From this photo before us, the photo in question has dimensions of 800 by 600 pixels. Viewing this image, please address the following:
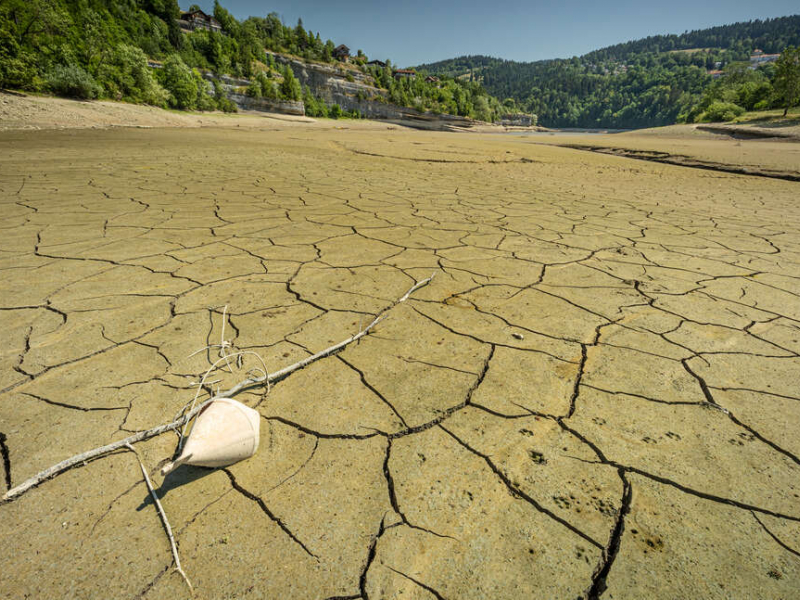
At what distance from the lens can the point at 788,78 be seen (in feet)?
74.2

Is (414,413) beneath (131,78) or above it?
beneath

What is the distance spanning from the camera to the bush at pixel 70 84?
1572 cm

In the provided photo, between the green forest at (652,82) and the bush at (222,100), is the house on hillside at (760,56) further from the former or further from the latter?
the bush at (222,100)

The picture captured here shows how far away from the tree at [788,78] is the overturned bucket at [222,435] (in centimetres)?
3299

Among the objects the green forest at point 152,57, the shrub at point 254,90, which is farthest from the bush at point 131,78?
the shrub at point 254,90

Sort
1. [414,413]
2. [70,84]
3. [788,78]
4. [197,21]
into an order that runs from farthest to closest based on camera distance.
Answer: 1. [197,21]
2. [788,78]
3. [70,84]
4. [414,413]

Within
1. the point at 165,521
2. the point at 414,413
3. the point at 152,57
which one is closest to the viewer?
the point at 165,521

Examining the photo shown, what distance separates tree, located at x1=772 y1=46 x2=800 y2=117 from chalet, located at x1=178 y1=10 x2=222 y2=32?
6310 centimetres

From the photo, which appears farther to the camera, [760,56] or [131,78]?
[760,56]

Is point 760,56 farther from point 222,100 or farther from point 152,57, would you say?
point 152,57

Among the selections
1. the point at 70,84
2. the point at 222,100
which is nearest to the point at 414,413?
the point at 70,84

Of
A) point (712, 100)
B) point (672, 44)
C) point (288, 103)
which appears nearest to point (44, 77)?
point (288, 103)

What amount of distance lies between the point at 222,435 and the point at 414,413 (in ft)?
1.71

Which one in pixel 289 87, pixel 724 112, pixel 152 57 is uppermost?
pixel 152 57
